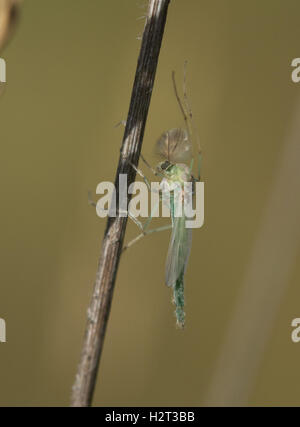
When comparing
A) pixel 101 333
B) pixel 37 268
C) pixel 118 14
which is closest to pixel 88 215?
pixel 37 268

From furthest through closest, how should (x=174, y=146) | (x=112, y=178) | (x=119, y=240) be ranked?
(x=112, y=178)
(x=174, y=146)
(x=119, y=240)

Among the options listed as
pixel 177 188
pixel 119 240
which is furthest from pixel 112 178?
pixel 119 240

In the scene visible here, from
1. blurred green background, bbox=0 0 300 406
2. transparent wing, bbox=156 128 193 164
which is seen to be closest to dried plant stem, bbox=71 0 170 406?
transparent wing, bbox=156 128 193 164

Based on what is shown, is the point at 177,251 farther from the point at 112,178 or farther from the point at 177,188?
the point at 112,178

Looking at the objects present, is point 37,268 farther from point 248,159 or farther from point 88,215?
point 248,159

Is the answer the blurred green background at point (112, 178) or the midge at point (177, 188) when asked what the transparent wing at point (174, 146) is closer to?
the midge at point (177, 188)

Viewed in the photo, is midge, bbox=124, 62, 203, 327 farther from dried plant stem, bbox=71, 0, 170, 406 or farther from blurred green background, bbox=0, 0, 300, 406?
blurred green background, bbox=0, 0, 300, 406

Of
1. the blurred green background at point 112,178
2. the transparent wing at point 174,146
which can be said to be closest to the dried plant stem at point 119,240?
the transparent wing at point 174,146

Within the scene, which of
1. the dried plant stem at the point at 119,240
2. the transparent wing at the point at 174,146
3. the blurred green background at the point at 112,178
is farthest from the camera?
the blurred green background at the point at 112,178
